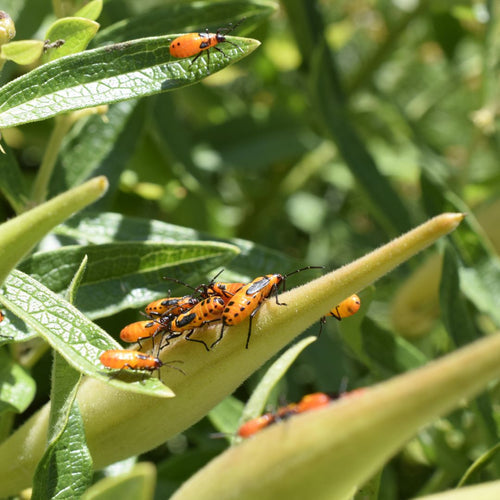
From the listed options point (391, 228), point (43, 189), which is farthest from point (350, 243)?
point (43, 189)

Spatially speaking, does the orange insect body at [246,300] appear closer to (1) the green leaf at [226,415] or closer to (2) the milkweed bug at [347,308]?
(2) the milkweed bug at [347,308]

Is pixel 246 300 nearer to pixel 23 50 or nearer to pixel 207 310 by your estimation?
pixel 207 310

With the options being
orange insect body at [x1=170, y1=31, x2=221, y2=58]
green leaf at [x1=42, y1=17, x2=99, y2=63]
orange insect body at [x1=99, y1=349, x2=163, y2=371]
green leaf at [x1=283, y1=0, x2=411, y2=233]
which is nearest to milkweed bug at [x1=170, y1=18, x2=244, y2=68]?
orange insect body at [x1=170, y1=31, x2=221, y2=58]

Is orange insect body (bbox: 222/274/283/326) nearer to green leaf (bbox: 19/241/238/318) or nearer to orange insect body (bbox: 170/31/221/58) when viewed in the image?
green leaf (bbox: 19/241/238/318)

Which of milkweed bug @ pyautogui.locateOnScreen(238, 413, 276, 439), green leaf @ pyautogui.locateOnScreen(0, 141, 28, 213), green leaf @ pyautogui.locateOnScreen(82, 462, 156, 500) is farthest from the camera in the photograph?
green leaf @ pyautogui.locateOnScreen(0, 141, 28, 213)

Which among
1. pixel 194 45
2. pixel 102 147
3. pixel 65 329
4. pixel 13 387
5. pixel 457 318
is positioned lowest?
pixel 457 318

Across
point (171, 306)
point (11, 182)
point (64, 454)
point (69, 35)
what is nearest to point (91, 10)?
point (69, 35)
